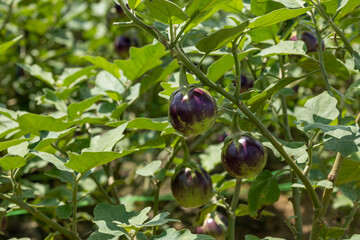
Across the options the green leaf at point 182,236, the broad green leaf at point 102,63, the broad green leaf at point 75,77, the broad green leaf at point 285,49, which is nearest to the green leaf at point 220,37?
the broad green leaf at point 285,49

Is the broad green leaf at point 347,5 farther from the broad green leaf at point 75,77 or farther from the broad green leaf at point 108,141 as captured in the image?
the broad green leaf at point 75,77

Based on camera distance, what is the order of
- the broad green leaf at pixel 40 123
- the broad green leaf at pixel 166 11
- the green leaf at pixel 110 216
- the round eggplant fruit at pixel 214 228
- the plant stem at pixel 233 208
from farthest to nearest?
the round eggplant fruit at pixel 214 228 → the plant stem at pixel 233 208 → the broad green leaf at pixel 40 123 → the green leaf at pixel 110 216 → the broad green leaf at pixel 166 11

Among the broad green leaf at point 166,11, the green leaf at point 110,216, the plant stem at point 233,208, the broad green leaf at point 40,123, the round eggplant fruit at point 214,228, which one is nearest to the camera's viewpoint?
the broad green leaf at point 166,11

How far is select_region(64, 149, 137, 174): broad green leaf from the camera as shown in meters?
0.67

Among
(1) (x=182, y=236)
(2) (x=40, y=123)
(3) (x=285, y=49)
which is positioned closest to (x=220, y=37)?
(3) (x=285, y=49)

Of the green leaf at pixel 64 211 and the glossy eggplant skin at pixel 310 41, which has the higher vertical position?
the glossy eggplant skin at pixel 310 41

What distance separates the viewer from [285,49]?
2.54ft

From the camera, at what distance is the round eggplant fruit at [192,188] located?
0.86 meters

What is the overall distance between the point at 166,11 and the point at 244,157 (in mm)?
278

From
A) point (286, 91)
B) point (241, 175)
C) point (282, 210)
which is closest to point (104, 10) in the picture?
point (282, 210)

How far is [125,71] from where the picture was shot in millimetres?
1026

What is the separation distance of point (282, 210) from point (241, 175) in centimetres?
101

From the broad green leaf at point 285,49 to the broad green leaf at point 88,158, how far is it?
28 centimetres

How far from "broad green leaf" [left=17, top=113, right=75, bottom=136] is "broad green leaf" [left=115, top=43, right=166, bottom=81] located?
215mm
